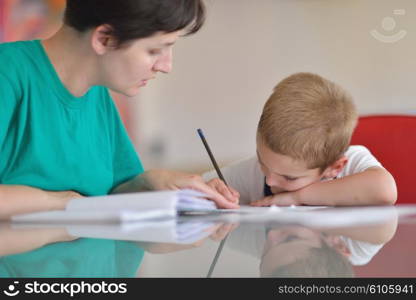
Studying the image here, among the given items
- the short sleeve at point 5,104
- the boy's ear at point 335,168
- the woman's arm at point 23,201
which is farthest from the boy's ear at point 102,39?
the boy's ear at point 335,168

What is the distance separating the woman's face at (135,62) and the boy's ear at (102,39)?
0.04 feet

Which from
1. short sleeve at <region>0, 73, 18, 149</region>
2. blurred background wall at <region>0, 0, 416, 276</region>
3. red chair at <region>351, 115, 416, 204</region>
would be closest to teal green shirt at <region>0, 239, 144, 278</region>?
short sleeve at <region>0, 73, 18, 149</region>

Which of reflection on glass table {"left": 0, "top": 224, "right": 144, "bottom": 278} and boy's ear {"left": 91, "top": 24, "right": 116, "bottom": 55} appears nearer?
reflection on glass table {"left": 0, "top": 224, "right": 144, "bottom": 278}

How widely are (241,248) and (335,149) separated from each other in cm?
69

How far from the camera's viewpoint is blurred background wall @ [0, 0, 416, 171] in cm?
243

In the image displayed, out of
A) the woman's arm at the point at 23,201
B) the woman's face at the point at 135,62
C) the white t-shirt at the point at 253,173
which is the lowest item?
the white t-shirt at the point at 253,173

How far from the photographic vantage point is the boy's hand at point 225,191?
3.41ft

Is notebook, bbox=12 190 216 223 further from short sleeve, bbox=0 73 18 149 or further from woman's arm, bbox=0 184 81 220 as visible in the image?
short sleeve, bbox=0 73 18 149

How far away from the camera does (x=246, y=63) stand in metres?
2.61

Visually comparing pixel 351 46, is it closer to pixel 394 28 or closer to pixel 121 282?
pixel 394 28

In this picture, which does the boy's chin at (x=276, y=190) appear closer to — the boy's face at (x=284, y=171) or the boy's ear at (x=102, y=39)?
the boy's face at (x=284, y=171)

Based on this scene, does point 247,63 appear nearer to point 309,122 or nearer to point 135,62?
point 309,122

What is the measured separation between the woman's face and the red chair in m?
0.59

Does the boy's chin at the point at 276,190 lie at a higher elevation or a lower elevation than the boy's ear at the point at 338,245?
lower
